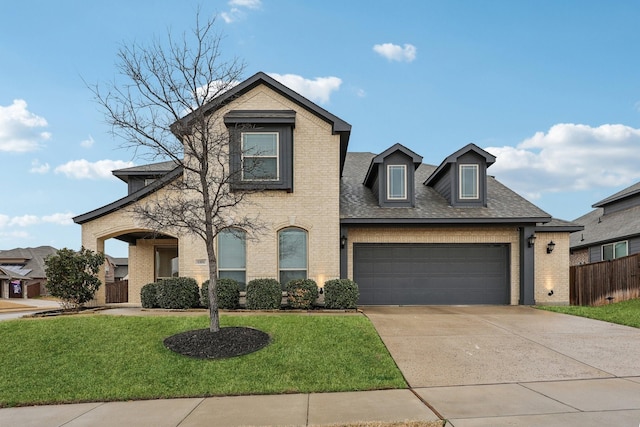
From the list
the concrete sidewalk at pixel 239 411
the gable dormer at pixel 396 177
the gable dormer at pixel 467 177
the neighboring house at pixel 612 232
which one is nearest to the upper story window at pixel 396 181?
the gable dormer at pixel 396 177

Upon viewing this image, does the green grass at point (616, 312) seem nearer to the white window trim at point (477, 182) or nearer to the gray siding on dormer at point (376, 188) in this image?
the white window trim at point (477, 182)

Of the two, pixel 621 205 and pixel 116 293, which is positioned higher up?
pixel 621 205

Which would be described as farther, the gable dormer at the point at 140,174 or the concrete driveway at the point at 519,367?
the gable dormer at the point at 140,174

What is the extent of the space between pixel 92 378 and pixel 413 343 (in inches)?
252

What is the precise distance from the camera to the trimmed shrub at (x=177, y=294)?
13023 millimetres

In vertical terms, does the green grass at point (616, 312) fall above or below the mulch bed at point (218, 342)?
below

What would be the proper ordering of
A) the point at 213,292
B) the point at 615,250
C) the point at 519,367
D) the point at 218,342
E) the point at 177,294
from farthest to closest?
1. the point at 615,250
2. the point at 177,294
3. the point at 213,292
4. the point at 218,342
5. the point at 519,367

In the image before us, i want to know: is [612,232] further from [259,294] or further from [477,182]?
[259,294]

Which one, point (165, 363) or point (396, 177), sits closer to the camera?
point (165, 363)

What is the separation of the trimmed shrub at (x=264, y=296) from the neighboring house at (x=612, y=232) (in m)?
17.5

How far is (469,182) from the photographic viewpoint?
52.0 feet

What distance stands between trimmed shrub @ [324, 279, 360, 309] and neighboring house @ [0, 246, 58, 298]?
33.6 meters

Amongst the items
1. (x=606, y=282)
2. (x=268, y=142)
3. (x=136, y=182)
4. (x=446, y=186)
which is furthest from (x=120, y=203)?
(x=606, y=282)

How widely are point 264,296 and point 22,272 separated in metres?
41.9
